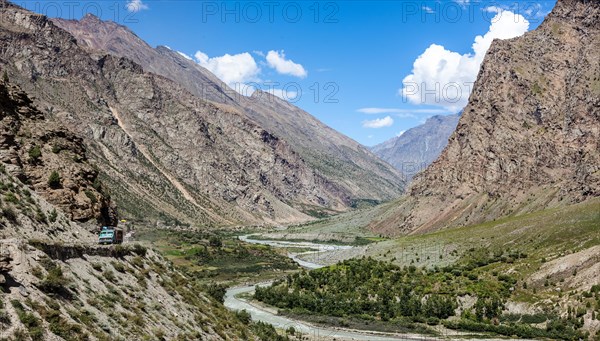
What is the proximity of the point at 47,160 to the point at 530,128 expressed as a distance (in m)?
164

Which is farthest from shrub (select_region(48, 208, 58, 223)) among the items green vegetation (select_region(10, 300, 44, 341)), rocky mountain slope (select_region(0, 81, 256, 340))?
green vegetation (select_region(10, 300, 44, 341))

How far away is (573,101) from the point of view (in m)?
161

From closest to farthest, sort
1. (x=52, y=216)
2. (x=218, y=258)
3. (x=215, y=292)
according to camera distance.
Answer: (x=52, y=216) → (x=215, y=292) → (x=218, y=258)

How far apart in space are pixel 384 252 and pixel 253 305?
4635 cm

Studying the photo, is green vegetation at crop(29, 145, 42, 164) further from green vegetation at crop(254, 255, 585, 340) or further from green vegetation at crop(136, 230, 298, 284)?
green vegetation at crop(136, 230, 298, 284)

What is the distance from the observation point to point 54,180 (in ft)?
127

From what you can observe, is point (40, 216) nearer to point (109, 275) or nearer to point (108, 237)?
point (108, 237)

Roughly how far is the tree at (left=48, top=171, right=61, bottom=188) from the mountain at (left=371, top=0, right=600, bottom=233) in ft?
410

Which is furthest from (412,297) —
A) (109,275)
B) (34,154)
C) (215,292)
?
(34,154)

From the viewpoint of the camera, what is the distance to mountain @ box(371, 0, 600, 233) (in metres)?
154

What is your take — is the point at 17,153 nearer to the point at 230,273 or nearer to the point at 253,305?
the point at 253,305

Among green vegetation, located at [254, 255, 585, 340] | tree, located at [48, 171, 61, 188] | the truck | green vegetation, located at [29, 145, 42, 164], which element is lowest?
green vegetation, located at [254, 255, 585, 340]

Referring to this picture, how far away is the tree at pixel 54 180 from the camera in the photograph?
38.5 meters

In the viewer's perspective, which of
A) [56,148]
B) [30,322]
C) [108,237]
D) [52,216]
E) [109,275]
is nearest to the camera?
[30,322]
